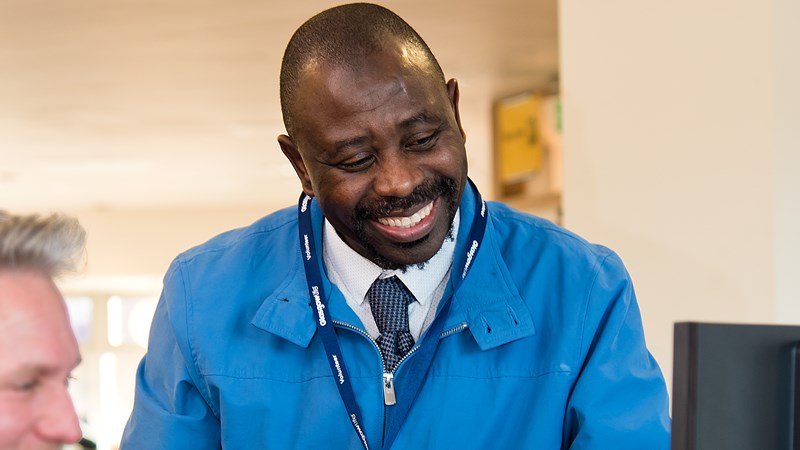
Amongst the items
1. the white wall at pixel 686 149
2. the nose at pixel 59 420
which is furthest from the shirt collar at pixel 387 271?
the white wall at pixel 686 149

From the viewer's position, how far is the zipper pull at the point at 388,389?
178 cm

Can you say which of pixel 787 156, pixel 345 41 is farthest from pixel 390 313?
pixel 787 156

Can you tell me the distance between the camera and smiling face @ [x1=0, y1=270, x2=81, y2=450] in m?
1.18

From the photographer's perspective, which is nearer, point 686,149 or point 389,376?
point 389,376

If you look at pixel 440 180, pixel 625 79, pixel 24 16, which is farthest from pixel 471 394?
pixel 24 16

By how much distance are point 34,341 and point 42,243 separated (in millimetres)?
134

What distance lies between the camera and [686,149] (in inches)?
114

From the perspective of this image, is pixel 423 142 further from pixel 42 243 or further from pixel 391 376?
pixel 42 243

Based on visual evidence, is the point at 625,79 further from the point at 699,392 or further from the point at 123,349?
the point at 123,349

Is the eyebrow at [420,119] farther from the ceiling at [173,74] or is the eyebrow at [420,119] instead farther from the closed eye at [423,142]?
the ceiling at [173,74]

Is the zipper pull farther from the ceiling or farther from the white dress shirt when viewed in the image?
the ceiling

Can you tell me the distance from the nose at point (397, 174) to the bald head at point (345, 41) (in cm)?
16

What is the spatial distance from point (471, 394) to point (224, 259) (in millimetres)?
516

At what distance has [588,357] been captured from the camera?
178 centimetres
